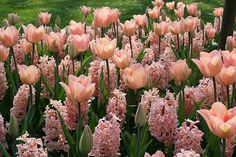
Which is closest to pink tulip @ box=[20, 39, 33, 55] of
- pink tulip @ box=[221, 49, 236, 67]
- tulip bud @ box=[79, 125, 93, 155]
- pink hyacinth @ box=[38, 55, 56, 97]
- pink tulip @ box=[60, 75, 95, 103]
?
pink hyacinth @ box=[38, 55, 56, 97]

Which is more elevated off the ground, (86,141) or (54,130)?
(86,141)

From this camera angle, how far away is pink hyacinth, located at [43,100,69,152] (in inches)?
82.8

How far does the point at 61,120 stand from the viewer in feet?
6.66

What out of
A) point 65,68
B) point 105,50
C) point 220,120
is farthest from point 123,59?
point 220,120

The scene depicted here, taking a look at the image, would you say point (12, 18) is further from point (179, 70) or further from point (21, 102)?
point (179, 70)

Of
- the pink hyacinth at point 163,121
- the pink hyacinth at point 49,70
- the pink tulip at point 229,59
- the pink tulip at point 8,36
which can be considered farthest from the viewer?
the pink hyacinth at point 49,70

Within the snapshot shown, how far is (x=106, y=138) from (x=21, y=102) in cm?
69

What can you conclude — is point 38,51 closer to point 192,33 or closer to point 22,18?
point 192,33

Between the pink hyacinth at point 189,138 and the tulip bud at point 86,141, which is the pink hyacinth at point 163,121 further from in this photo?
the tulip bud at point 86,141

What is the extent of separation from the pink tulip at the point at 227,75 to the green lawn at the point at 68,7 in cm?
618

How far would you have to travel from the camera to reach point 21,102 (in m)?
2.39

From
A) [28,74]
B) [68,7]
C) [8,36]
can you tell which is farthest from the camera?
[68,7]

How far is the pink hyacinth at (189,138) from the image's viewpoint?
1901 millimetres

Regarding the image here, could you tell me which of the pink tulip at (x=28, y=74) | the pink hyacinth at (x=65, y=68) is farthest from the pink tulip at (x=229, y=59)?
the pink hyacinth at (x=65, y=68)
